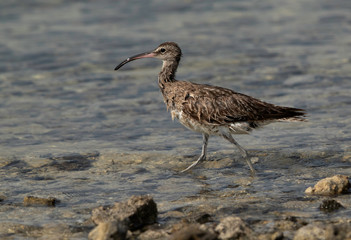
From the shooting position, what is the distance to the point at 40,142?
10891 millimetres

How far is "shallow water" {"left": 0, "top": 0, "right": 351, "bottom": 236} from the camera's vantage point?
845 centimetres

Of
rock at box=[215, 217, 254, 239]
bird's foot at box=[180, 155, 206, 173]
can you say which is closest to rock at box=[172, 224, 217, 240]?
rock at box=[215, 217, 254, 239]

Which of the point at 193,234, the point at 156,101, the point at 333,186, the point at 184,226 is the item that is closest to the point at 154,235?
the point at 184,226

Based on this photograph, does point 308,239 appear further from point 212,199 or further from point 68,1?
point 68,1

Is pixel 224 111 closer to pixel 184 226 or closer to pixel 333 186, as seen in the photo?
pixel 333 186

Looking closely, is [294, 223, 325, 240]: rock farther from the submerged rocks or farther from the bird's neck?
the bird's neck

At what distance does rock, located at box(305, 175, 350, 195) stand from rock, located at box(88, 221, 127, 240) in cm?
261

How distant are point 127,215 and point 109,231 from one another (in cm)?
49

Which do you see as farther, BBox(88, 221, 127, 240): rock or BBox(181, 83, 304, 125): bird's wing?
BBox(181, 83, 304, 125): bird's wing

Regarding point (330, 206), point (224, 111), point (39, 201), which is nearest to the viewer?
point (330, 206)

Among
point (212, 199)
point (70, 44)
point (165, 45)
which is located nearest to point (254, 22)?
point (70, 44)

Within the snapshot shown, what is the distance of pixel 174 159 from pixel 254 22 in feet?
35.3

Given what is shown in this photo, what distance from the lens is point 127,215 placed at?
680cm

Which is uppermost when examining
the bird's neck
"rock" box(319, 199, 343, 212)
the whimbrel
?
the bird's neck
